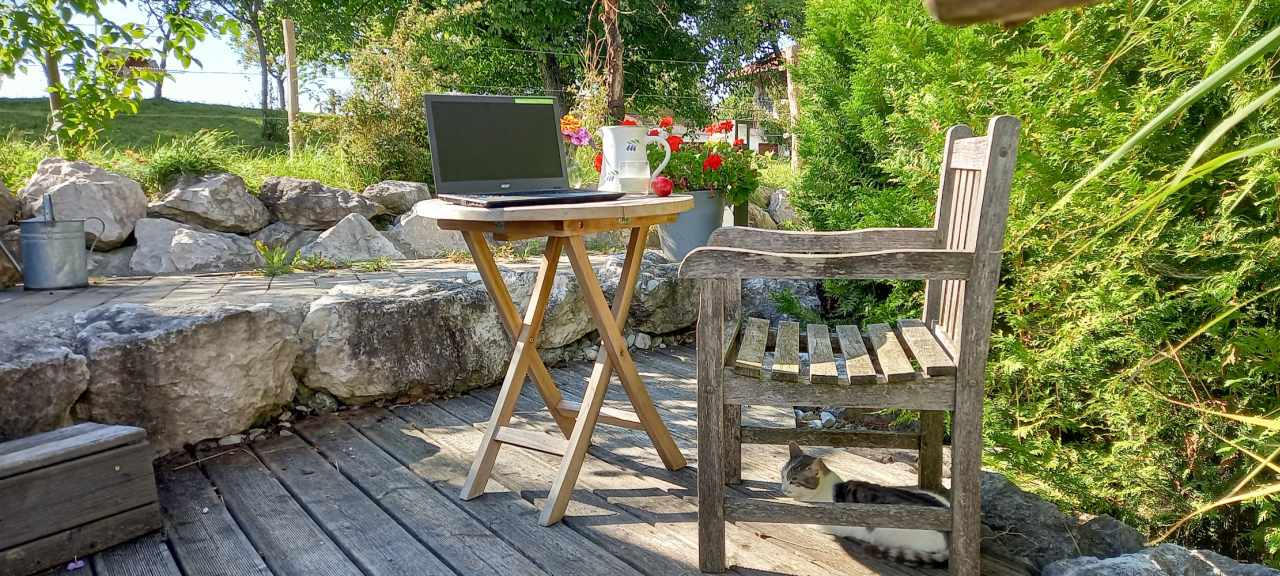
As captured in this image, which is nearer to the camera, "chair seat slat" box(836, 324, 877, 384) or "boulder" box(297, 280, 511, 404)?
"chair seat slat" box(836, 324, 877, 384)

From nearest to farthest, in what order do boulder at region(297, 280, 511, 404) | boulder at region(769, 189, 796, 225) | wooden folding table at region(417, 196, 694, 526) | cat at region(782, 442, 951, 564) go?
cat at region(782, 442, 951, 564) → wooden folding table at region(417, 196, 694, 526) → boulder at region(297, 280, 511, 404) → boulder at region(769, 189, 796, 225)

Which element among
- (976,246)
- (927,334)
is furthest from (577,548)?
(976,246)

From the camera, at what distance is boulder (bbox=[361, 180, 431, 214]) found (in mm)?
5743

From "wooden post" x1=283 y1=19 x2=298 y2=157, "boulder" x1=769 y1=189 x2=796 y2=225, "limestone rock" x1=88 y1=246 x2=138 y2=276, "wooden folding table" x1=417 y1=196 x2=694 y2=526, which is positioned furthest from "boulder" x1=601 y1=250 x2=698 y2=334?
"wooden post" x1=283 y1=19 x2=298 y2=157

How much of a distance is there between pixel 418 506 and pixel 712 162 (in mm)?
2621

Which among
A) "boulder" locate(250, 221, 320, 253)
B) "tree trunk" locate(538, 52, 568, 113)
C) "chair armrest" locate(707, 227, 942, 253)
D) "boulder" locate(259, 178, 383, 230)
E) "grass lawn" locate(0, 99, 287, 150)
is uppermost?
"tree trunk" locate(538, 52, 568, 113)

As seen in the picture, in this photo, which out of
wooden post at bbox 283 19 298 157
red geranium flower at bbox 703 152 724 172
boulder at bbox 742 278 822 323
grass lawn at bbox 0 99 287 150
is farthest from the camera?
grass lawn at bbox 0 99 287 150

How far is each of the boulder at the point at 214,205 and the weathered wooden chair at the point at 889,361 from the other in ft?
13.4

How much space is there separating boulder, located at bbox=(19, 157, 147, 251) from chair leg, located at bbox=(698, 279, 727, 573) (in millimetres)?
3971

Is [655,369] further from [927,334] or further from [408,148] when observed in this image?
[408,148]

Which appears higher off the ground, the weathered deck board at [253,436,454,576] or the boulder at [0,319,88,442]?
the boulder at [0,319,88,442]

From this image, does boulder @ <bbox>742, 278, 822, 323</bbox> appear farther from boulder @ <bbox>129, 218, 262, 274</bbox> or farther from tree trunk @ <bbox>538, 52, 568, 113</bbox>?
tree trunk @ <bbox>538, 52, 568, 113</bbox>

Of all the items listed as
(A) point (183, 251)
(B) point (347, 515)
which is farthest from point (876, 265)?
(A) point (183, 251)

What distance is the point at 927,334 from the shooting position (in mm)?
2170
